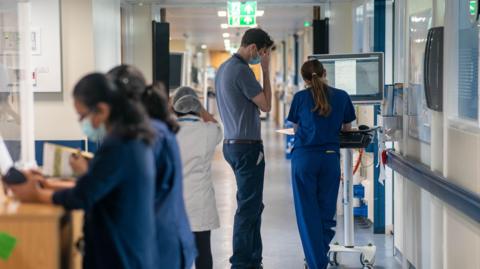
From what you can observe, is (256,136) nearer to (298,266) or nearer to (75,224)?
(298,266)

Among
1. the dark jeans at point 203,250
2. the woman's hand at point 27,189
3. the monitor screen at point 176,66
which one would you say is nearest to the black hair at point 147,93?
the woman's hand at point 27,189

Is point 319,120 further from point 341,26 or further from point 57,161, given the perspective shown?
point 341,26

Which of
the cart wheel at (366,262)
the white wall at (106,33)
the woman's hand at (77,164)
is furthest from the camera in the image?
the white wall at (106,33)

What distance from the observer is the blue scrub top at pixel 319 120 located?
215 inches

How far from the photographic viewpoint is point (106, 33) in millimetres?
7008

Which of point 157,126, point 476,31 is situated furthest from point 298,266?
point 157,126

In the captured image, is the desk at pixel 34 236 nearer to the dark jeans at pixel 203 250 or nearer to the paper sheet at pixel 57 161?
the paper sheet at pixel 57 161

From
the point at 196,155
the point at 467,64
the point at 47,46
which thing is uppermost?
the point at 47,46

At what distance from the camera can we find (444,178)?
4.67 meters

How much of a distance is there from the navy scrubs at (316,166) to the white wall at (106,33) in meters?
1.93

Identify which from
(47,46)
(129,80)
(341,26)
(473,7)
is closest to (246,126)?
(473,7)

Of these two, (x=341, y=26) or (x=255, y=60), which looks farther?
(x=341, y=26)

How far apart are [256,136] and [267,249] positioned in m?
1.61

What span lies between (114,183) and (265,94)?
9.15 ft
